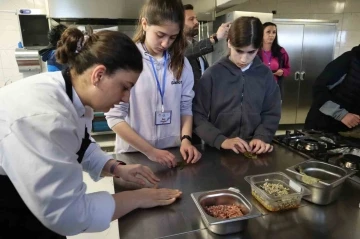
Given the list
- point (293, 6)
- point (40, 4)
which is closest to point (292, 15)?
point (293, 6)

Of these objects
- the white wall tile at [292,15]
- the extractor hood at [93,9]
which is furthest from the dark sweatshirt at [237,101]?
the white wall tile at [292,15]

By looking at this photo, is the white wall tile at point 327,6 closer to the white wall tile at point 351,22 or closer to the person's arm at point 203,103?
the white wall tile at point 351,22

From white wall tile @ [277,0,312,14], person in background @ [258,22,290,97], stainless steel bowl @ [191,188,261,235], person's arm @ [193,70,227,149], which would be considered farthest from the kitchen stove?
white wall tile @ [277,0,312,14]

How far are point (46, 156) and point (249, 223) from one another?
52 cm

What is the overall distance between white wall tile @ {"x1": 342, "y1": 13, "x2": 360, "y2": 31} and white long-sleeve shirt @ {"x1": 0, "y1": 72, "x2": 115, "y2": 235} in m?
4.51

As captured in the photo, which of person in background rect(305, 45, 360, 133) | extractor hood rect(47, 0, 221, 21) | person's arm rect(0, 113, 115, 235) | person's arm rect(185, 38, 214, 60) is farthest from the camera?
extractor hood rect(47, 0, 221, 21)

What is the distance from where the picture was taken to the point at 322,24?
352cm

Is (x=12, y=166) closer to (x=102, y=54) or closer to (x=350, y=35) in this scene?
(x=102, y=54)

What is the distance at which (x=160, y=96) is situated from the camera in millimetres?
1197

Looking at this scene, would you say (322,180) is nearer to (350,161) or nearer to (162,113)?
(350,161)

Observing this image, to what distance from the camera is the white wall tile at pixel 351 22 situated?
12.8ft

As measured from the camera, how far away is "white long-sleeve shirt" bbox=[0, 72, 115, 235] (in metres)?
0.50

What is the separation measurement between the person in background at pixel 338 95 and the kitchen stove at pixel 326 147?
8.2 inches

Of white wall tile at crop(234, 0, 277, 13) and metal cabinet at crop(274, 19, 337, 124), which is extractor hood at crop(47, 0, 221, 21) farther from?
metal cabinet at crop(274, 19, 337, 124)
